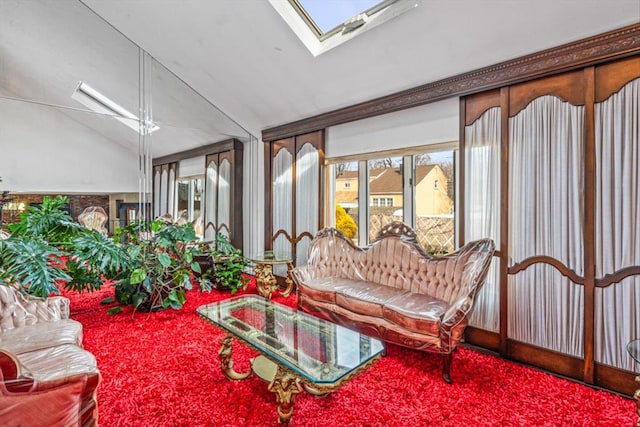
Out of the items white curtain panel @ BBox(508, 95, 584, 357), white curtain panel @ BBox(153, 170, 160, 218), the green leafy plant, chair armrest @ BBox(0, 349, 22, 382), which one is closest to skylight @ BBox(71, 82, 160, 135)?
white curtain panel @ BBox(153, 170, 160, 218)

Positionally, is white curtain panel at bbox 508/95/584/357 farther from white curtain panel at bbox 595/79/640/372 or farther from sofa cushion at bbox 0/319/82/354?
sofa cushion at bbox 0/319/82/354

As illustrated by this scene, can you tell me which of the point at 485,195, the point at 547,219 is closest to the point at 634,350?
the point at 547,219

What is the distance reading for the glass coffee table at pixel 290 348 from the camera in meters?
1.61

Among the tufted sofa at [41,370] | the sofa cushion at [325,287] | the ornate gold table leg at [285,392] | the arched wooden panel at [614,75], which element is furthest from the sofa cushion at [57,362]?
the arched wooden panel at [614,75]

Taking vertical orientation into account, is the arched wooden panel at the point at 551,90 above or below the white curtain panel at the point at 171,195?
above

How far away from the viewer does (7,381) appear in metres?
1.24

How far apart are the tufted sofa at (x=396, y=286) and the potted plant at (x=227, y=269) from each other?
1.34m

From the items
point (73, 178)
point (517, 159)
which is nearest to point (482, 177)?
point (517, 159)

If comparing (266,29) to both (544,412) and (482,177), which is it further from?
(544,412)

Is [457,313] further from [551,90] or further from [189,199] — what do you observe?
[189,199]

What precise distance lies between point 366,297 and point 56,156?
3.80 metres

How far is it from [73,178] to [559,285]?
4972 mm

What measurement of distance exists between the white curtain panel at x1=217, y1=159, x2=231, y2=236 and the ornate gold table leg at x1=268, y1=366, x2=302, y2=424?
374 cm

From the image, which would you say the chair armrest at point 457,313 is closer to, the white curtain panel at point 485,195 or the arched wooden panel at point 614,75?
the white curtain panel at point 485,195
